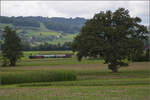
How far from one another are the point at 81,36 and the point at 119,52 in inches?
321

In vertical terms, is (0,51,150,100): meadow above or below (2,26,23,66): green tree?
below

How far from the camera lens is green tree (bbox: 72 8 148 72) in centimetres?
5403

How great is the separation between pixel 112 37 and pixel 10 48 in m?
51.7

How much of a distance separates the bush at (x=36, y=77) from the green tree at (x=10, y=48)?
195 feet

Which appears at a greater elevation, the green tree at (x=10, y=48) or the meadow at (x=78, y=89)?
the green tree at (x=10, y=48)

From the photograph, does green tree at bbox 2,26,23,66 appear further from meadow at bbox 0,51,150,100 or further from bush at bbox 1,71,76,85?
bush at bbox 1,71,76,85

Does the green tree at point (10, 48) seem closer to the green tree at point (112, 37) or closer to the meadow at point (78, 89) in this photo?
the green tree at point (112, 37)

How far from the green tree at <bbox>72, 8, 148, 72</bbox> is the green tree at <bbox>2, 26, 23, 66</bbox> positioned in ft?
149

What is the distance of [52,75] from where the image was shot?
3925 centimetres

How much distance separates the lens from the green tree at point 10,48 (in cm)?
9706

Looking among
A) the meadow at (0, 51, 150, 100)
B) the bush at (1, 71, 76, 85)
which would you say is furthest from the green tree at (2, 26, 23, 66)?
the bush at (1, 71, 76, 85)

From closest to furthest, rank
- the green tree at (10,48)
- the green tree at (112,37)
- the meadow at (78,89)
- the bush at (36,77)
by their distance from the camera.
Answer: the meadow at (78,89)
the bush at (36,77)
the green tree at (112,37)
the green tree at (10,48)

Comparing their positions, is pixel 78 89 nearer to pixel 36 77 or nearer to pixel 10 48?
pixel 36 77

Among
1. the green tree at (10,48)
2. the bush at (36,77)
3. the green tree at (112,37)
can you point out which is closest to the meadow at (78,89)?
the bush at (36,77)
